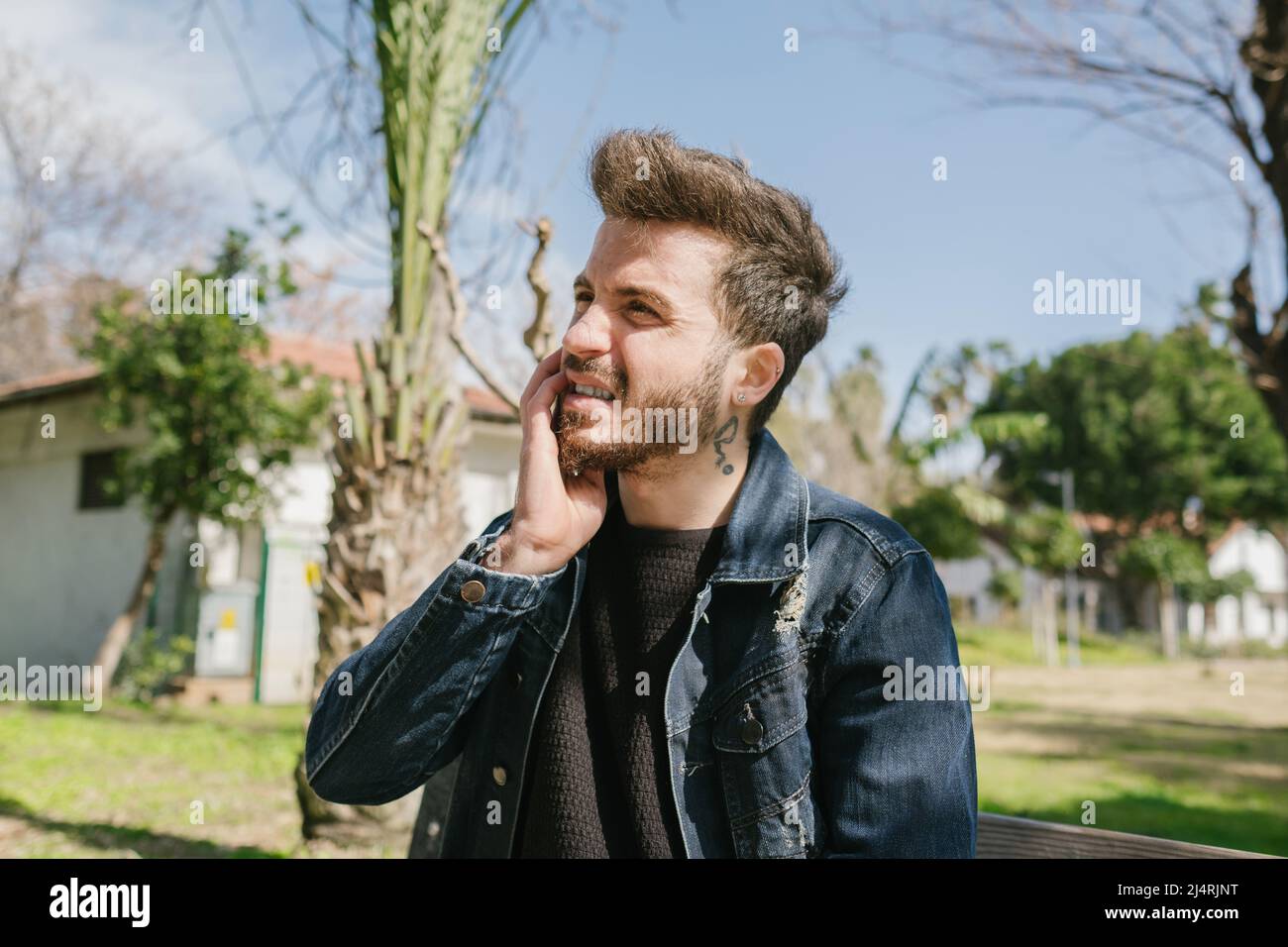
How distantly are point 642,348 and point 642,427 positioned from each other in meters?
0.15

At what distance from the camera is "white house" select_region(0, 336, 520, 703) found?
Result: 12414 mm

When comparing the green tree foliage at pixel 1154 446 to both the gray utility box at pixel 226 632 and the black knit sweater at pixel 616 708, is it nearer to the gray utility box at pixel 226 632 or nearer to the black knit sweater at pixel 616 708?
the gray utility box at pixel 226 632

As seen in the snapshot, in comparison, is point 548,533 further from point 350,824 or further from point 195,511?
point 195,511

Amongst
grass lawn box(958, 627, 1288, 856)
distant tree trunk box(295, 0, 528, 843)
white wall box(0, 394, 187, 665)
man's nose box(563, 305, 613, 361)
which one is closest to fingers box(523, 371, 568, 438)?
man's nose box(563, 305, 613, 361)

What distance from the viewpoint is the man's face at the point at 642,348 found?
192cm

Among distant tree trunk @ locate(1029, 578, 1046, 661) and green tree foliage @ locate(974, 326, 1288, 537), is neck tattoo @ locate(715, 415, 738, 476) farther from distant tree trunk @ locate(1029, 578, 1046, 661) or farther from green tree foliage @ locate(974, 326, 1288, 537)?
green tree foliage @ locate(974, 326, 1288, 537)

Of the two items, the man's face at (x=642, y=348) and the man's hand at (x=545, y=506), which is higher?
the man's face at (x=642, y=348)

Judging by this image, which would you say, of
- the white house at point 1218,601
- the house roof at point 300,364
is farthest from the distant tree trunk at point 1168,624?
the house roof at point 300,364

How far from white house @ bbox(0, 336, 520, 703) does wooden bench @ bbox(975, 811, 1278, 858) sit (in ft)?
33.6

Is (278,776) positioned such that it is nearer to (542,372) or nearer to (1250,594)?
(542,372)

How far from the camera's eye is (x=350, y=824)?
4.25 m

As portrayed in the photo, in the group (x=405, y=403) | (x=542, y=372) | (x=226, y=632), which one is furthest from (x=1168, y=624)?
(x=542, y=372)

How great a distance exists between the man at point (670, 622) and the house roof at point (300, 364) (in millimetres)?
9850
